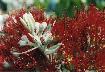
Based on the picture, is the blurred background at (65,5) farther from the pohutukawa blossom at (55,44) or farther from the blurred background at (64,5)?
the pohutukawa blossom at (55,44)

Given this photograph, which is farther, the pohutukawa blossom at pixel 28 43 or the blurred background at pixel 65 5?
the blurred background at pixel 65 5

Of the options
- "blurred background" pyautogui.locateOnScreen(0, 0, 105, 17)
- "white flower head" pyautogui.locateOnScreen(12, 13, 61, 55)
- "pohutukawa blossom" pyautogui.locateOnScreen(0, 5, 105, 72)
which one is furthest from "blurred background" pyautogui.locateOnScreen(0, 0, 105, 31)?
"white flower head" pyautogui.locateOnScreen(12, 13, 61, 55)

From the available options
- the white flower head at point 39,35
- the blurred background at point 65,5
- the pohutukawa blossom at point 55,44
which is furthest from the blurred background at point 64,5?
the white flower head at point 39,35

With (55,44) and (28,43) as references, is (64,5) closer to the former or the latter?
(55,44)

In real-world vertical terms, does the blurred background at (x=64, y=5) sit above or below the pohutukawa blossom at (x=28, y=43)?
above

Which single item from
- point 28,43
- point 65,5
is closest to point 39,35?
point 28,43

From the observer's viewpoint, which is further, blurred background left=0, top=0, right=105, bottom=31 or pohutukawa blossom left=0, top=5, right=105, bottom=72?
blurred background left=0, top=0, right=105, bottom=31

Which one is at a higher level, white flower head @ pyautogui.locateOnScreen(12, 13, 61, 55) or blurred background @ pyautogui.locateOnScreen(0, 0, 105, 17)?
blurred background @ pyautogui.locateOnScreen(0, 0, 105, 17)

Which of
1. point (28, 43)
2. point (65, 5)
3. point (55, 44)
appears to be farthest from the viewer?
point (65, 5)

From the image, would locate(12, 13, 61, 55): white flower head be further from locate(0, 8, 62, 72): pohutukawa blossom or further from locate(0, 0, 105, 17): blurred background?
locate(0, 0, 105, 17): blurred background

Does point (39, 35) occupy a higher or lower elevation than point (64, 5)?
lower

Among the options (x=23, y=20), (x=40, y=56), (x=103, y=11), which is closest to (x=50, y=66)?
(x=40, y=56)
